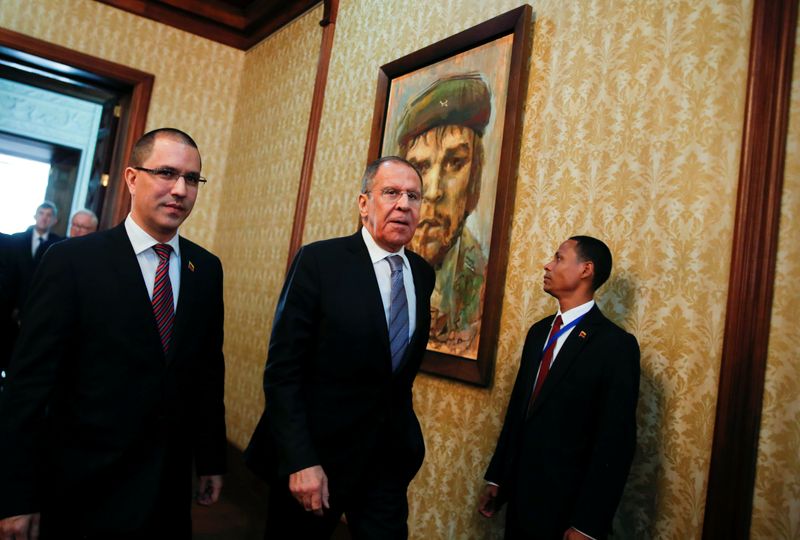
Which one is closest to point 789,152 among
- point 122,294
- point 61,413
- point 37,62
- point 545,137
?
point 545,137

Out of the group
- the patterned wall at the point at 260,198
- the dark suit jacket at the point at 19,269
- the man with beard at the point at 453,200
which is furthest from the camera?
the patterned wall at the point at 260,198

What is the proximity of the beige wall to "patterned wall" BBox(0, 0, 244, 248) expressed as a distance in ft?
6.58

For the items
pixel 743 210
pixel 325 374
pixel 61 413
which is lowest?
pixel 61 413

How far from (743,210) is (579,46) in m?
1.08

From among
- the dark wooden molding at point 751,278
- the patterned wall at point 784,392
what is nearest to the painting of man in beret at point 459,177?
the dark wooden molding at point 751,278

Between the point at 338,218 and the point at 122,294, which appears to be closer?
the point at 122,294

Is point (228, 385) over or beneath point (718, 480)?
beneath

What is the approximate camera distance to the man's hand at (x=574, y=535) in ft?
6.23

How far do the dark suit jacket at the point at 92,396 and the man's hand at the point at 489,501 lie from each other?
3.84 feet

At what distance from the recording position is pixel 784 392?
1.88 meters

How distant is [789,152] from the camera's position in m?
1.96

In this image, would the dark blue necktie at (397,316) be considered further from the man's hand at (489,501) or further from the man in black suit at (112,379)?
the man's hand at (489,501)

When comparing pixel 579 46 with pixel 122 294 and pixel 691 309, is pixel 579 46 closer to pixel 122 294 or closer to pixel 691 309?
pixel 691 309

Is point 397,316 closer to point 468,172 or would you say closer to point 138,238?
point 138,238
